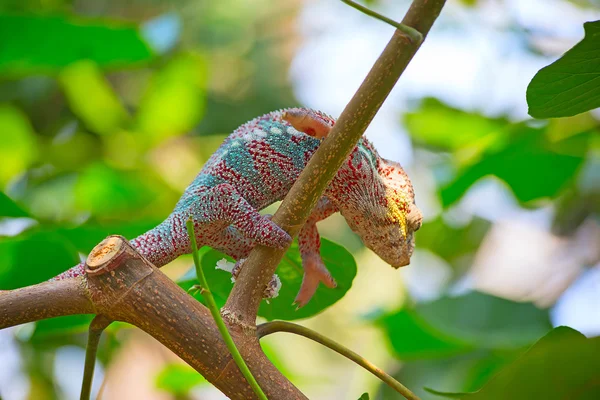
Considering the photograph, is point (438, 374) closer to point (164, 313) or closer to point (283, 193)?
point (283, 193)

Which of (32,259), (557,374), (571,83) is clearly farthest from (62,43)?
(557,374)

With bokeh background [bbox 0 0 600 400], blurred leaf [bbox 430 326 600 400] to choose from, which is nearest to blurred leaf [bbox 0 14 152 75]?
bokeh background [bbox 0 0 600 400]

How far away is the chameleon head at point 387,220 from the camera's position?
1.31 meters

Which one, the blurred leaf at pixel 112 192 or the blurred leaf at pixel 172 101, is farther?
the blurred leaf at pixel 172 101

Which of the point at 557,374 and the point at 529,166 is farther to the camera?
the point at 529,166

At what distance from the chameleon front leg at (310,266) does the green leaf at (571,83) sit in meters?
0.50

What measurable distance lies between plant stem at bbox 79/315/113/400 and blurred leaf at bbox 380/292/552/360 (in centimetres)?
98

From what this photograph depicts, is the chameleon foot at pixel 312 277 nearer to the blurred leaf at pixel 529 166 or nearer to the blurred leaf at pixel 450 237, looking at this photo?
the blurred leaf at pixel 529 166

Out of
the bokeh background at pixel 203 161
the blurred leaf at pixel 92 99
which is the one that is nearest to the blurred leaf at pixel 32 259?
the bokeh background at pixel 203 161

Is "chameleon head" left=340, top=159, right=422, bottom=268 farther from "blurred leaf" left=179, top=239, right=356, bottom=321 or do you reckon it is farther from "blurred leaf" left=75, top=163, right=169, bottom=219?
"blurred leaf" left=75, top=163, right=169, bottom=219

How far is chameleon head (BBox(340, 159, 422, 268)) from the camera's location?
1.31 m

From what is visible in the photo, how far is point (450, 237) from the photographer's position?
248 cm

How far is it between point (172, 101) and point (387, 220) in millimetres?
1524

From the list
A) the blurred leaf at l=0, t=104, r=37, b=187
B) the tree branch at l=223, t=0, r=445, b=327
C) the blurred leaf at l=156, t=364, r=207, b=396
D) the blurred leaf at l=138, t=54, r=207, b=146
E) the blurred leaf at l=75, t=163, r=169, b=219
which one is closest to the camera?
the tree branch at l=223, t=0, r=445, b=327
